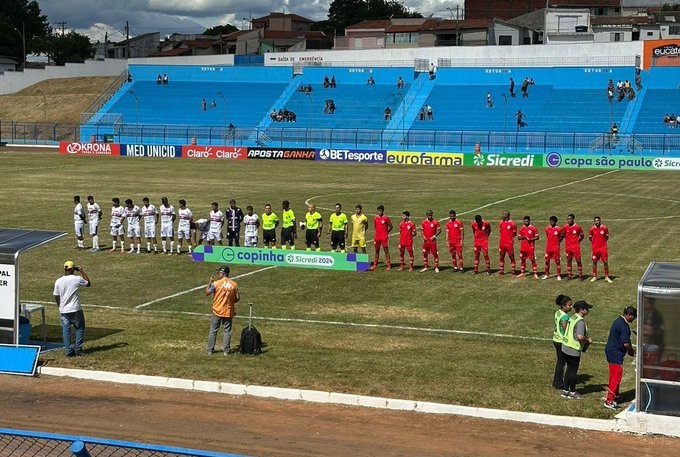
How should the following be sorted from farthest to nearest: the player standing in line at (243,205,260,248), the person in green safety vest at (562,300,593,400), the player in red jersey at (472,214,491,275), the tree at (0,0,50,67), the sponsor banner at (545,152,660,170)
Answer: the tree at (0,0,50,67) < the sponsor banner at (545,152,660,170) < the player standing in line at (243,205,260,248) < the player in red jersey at (472,214,491,275) < the person in green safety vest at (562,300,593,400)

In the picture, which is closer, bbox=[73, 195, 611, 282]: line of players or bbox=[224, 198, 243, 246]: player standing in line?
bbox=[73, 195, 611, 282]: line of players

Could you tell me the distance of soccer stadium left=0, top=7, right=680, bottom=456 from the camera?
1527cm

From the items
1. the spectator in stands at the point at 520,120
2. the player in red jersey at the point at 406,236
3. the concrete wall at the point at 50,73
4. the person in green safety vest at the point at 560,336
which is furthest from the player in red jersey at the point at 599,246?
the concrete wall at the point at 50,73

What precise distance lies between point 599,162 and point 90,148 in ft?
139

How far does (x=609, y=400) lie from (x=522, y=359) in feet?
10.4

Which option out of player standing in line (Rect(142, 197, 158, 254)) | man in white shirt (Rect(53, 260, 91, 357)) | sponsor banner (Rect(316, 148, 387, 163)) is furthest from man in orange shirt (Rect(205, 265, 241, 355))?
sponsor banner (Rect(316, 148, 387, 163))

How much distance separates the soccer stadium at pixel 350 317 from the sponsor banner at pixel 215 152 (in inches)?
179

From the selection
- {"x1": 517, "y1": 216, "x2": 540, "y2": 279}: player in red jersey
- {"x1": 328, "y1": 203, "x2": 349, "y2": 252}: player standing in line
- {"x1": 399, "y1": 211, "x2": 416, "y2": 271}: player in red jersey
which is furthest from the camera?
{"x1": 328, "y1": 203, "x2": 349, "y2": 252}: player standing in line

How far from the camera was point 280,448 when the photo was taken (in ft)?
47.2

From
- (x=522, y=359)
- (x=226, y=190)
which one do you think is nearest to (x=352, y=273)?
(x=522, y=359)

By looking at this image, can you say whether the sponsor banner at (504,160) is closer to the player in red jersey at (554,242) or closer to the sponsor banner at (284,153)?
the sponsor banner at (284,153)

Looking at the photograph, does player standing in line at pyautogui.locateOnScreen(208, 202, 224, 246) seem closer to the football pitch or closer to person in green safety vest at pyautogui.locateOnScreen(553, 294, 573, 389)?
the football pitch

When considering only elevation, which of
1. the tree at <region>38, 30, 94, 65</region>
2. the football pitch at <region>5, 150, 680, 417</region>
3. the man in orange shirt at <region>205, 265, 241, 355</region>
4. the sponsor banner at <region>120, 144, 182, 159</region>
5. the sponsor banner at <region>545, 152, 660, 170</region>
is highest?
the tree at <region>38, 30, 94, 65</region>

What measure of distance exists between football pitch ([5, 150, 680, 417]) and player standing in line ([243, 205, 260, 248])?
1967mm
